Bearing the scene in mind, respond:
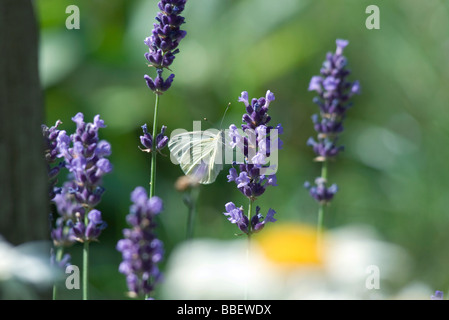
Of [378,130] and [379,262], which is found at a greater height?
[378,130]

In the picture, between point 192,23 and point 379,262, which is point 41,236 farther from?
point 192,23

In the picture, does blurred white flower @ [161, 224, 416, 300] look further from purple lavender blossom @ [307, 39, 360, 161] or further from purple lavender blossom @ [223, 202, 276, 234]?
purple lavender blossom @ [307, 39, 360, 161]

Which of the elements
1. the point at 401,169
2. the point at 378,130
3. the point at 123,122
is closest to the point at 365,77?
the point at 378,130

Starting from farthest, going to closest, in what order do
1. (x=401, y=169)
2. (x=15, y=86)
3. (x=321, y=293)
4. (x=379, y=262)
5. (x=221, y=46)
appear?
1. (x=221, y=46)
2. (x=401, y=169)
3. (x=379, y=262)
4. (x=321, y=293)
5. (x=15, y=86)

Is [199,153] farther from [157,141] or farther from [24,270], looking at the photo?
[24,270]

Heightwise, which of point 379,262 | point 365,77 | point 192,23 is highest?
point 192,23

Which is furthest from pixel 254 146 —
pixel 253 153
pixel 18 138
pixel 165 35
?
pixel 18 138

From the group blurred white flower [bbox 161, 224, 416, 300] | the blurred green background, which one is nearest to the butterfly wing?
blurred white flower [bbox 161, 224, 416, 300]
